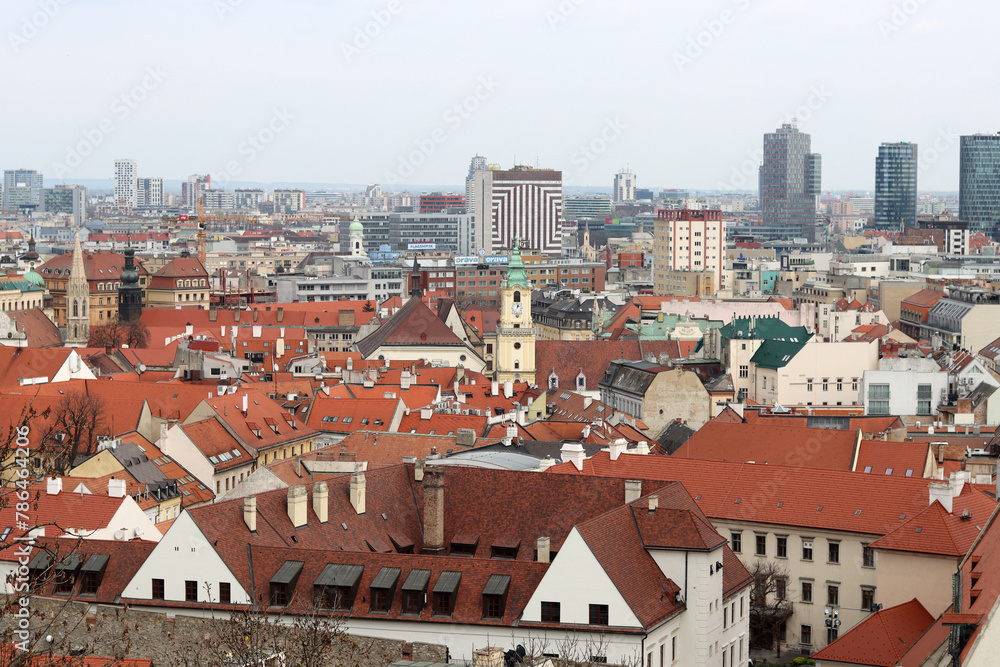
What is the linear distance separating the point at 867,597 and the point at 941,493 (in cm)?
443

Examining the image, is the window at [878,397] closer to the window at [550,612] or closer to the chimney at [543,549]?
the chimney at [543,549]

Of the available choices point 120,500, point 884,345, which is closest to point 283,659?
point 120,500

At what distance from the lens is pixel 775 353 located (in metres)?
106

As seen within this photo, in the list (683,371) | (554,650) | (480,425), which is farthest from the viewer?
(683,371)

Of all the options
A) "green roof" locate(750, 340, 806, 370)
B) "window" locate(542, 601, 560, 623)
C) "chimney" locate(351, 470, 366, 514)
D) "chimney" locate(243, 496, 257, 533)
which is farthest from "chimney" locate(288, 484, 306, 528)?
"green roof" locate(750, 340, 806, 370)

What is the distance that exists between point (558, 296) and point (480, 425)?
340ft

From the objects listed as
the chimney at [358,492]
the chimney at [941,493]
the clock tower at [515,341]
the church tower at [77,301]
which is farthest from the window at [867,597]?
the church tower at [77,301]

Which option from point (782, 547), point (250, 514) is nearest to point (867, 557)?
point (782, 547)

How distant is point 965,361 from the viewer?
100938mm

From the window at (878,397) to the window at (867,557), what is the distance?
4577 cm

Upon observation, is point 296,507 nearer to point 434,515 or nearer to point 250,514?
point 250,514

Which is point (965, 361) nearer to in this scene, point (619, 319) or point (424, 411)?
point (424, 411)

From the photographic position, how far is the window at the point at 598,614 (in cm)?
3844

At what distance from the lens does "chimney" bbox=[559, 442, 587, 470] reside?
185ft
